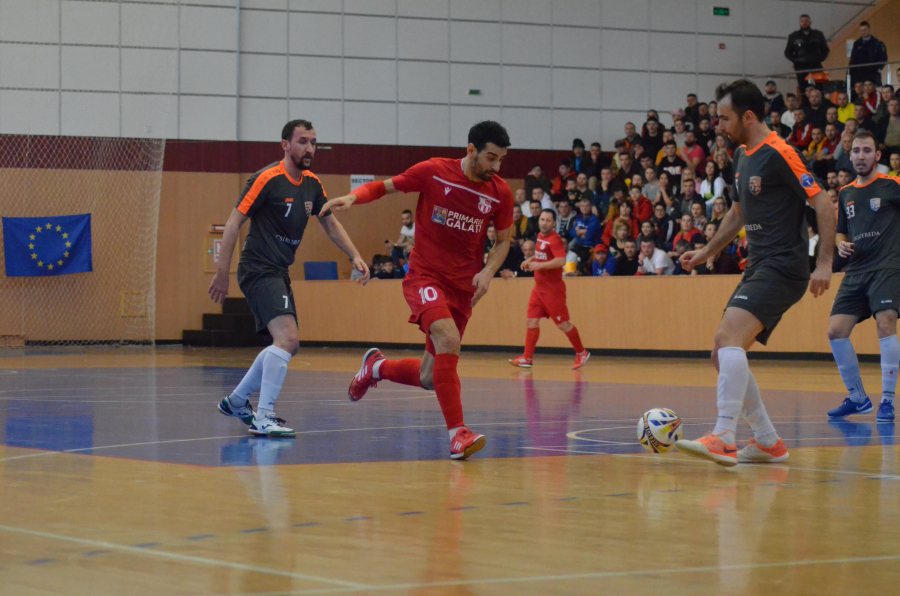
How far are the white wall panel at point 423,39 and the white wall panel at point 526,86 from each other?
157 centimetres

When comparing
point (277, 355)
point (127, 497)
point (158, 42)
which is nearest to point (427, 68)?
point (158, 42)

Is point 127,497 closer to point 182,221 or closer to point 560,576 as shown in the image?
point 560,576

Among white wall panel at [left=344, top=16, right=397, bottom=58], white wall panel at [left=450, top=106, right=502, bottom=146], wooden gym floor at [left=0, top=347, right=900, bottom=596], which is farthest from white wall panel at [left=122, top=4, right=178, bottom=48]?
wooden gym floor at [left=0, top=347, right=900, bottom=596]

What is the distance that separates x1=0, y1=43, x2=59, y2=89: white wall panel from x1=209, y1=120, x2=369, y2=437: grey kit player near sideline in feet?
54.7

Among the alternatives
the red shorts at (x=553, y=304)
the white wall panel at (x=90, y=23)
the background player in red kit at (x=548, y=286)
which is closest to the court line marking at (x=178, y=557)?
the background player in red kit at (x=548, y=286)

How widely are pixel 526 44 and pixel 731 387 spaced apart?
21.3 metres

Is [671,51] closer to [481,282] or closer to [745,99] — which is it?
[481,282]

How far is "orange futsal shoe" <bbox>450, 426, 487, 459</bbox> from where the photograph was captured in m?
6.30

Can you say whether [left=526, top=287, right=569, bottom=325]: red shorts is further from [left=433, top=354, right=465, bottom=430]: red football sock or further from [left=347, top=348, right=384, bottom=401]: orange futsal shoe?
[left=433, top=354, right=465, bottom=430]: red football sock

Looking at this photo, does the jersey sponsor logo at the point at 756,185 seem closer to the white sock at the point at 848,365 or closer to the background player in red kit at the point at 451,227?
the background player in red kit at the point at 451,227

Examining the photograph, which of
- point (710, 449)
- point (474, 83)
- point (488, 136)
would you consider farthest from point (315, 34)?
point (710, 449)

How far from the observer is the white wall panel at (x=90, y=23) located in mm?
23078

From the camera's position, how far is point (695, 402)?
10180mm

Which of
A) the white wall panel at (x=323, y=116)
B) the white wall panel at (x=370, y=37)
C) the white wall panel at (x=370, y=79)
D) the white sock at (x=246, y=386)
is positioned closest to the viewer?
the white sock at (x=246, y=386)
